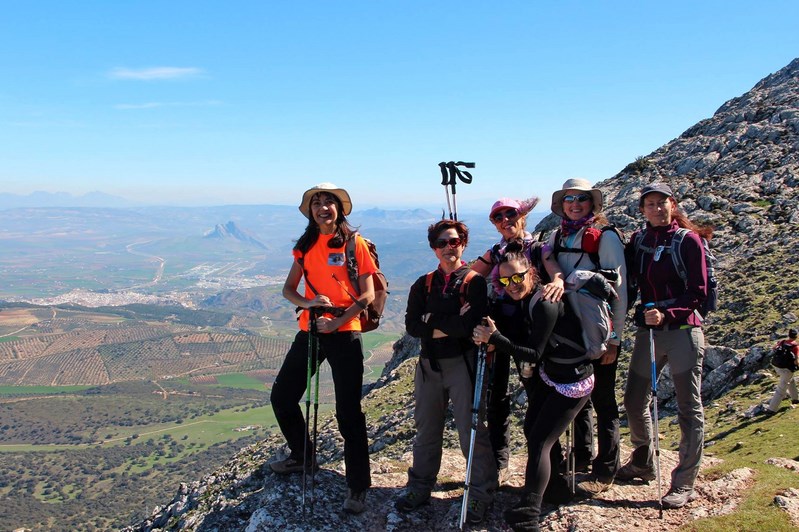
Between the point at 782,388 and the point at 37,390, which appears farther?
the point at 37,390

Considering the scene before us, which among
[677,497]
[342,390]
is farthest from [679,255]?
[342,390]

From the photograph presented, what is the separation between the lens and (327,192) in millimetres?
7688

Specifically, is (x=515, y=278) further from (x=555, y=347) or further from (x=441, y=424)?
(x=441, y=424)

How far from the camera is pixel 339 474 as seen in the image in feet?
29.6

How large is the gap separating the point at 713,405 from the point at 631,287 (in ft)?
28.8

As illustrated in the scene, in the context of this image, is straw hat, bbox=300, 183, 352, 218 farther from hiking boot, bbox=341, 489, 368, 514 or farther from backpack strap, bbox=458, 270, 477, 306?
hiking boot, bbox=341, 489, 368, 514

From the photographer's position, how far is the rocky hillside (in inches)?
298

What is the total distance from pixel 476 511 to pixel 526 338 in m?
2.39

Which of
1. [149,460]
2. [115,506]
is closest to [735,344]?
[115,506]

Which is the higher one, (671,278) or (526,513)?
(671,278)

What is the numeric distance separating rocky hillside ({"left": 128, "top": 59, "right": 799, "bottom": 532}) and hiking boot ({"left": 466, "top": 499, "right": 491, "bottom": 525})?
0.56ft

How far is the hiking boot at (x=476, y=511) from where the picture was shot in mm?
7156

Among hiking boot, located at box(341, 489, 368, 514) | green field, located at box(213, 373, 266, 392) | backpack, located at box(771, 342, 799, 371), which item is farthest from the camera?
green field, located at box(213, 373, 266, 392)

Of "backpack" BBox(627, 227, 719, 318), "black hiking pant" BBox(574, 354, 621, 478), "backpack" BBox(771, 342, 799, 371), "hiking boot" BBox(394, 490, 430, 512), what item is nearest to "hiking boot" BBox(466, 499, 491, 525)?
"hiking boot" BBox(394, 490, 430, 512)
